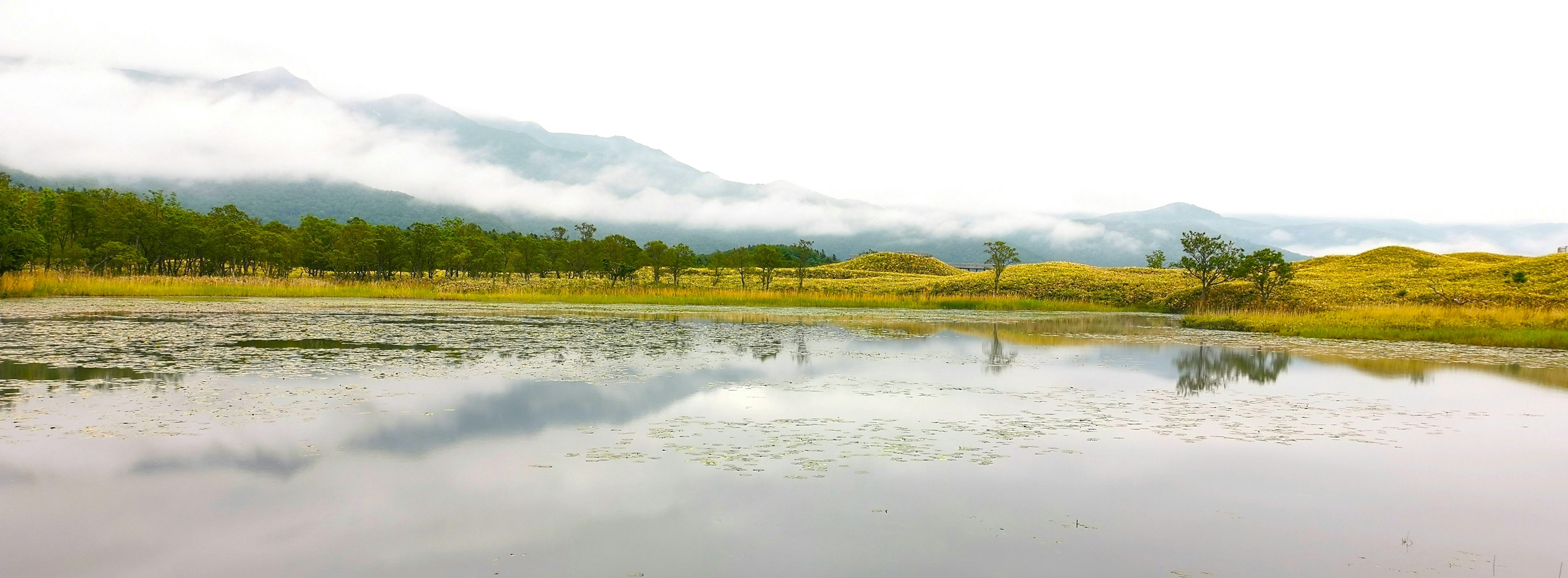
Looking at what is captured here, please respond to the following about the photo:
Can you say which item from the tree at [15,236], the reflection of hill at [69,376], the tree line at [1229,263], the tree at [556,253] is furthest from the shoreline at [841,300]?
the reflection of hill at [69,376]

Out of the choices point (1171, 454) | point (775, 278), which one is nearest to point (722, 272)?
point (775, 278)

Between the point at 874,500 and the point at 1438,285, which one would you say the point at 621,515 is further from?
the point at 1438,285

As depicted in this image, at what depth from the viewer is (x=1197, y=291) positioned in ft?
181

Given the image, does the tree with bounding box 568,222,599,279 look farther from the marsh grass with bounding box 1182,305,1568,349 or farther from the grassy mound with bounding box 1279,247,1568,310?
the grassy mound with bounding box 1279,247,1568,310

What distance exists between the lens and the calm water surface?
20.5 feet

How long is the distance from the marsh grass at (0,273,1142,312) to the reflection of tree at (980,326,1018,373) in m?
24.8

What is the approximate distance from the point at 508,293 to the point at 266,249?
122 feet

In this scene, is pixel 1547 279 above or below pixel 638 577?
above

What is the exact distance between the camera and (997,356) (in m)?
21.0

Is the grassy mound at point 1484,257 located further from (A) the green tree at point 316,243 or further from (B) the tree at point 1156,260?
(A) the green tree at point 316,243

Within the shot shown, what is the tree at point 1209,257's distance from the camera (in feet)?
150

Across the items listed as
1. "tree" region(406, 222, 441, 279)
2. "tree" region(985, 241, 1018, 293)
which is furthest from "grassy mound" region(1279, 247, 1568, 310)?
"tree" region(406, 222, 441, 279)

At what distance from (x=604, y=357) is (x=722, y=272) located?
6093 cm

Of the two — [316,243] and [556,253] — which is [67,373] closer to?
[316,243]
